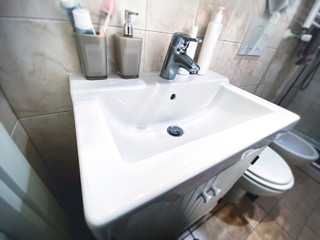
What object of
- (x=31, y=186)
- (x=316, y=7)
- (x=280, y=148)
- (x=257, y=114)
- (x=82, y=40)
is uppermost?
(x=316, y=7)

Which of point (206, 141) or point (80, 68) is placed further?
point (80, 68)

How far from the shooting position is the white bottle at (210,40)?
524mm

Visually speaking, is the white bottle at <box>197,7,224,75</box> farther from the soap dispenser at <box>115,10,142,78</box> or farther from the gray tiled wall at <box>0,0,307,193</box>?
the soap dispenser at <box>115,10,142,78</box>

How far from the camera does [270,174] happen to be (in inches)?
31.0

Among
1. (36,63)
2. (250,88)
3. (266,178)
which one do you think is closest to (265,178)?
(266,178)

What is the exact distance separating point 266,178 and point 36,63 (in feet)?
3.61

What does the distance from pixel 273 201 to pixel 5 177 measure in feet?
5.09

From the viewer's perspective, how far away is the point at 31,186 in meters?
0.32

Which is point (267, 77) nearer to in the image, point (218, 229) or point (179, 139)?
point (179, 139)

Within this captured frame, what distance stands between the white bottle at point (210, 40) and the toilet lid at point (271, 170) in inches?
25.1

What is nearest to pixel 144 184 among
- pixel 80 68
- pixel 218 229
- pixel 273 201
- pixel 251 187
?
pixel 80 68

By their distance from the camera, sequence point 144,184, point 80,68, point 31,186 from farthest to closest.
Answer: point 80,68
point 31,186
point 144,184

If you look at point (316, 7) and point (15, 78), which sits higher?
point (316, 7)

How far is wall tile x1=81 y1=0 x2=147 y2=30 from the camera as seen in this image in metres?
0.37
